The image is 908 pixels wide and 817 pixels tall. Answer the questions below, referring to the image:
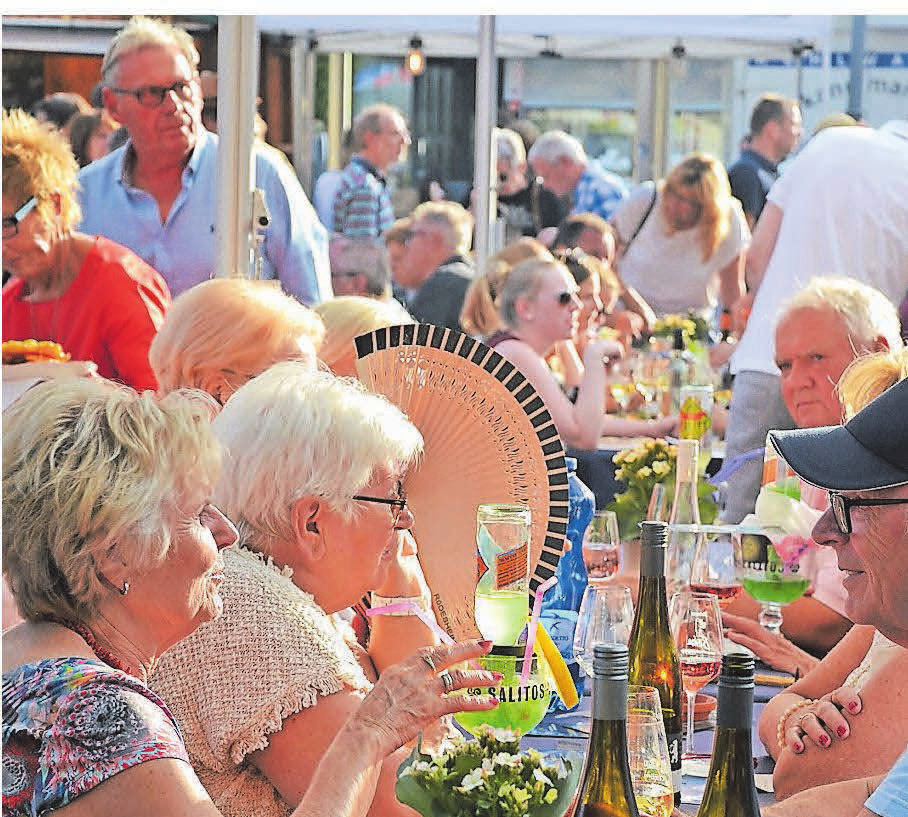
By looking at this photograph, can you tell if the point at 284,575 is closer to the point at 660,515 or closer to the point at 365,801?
the point at 365,801

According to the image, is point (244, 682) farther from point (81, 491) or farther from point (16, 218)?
point (16, 218)

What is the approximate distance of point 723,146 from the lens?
15469 mm

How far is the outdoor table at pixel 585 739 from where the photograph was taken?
2180mm

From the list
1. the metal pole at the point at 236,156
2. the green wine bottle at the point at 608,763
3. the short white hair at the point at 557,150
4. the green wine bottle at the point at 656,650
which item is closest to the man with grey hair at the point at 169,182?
the metal pole at the point at 236,156

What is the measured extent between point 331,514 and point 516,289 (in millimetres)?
3438

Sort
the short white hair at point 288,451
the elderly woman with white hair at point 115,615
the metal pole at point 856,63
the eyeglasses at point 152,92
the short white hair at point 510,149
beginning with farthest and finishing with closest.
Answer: the metal pole at point 856,63 < the short white hair at point 510,149 < the eyeglasses at point 152,92 < the short white hair at point 288,451 < the elderly woman with white hair at point 115,615

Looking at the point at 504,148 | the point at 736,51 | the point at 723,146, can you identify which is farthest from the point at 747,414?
the point at 723,146

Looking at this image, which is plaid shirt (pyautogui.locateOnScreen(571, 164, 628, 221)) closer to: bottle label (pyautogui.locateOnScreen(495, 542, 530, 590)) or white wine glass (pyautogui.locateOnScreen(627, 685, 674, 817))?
Answer: bottle label (pyautogui.locateOnScreen(495, 542, 530, 590))

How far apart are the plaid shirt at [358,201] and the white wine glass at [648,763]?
7.51 m

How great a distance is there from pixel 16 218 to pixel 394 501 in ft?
7.26

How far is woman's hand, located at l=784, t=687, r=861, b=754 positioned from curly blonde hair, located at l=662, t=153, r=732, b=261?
6232mm

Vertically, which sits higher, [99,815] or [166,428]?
[166,428]

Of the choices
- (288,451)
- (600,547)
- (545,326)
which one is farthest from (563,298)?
(288,451)

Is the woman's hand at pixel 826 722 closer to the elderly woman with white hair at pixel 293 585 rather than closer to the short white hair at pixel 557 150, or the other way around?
the elderly woman with white hair at pixel 293 585
